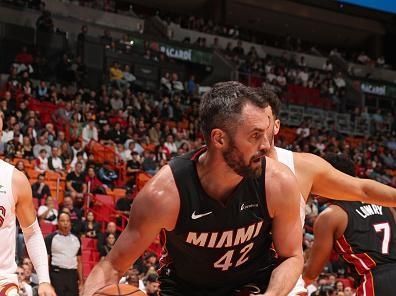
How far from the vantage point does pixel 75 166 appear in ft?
43.5

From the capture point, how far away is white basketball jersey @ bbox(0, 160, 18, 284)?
4.40 meters

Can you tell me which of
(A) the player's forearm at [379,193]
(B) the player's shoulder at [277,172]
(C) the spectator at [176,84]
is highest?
(C) the spectator at [176,84]

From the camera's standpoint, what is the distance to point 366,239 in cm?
473

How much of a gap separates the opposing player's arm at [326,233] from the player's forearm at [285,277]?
1.55 m

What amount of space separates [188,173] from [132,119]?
1457 cm

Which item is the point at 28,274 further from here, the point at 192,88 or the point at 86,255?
the point at 192,88

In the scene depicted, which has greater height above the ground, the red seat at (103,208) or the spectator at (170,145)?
the spectator at (170,145)

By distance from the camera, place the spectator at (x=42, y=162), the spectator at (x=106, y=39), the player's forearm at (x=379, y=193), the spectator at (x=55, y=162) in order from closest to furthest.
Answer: the player's forearm at (x=379, y=193)
the spectator at (x=42, y=162)
the spectator at (x=55, y=162)
the spectator at (x=106, y=39)

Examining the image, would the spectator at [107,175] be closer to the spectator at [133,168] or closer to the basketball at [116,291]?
the spectator at [133,168]

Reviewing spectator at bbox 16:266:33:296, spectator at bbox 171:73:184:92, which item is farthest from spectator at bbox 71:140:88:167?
spectator at bbox 171:73:184:92

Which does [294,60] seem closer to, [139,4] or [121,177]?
A: [139,4]

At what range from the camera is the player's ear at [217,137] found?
308 centimetres

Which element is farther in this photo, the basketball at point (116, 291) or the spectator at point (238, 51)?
the spectator at point (238, 51)

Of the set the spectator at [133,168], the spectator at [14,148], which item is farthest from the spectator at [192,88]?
the spectator at [14,148]
